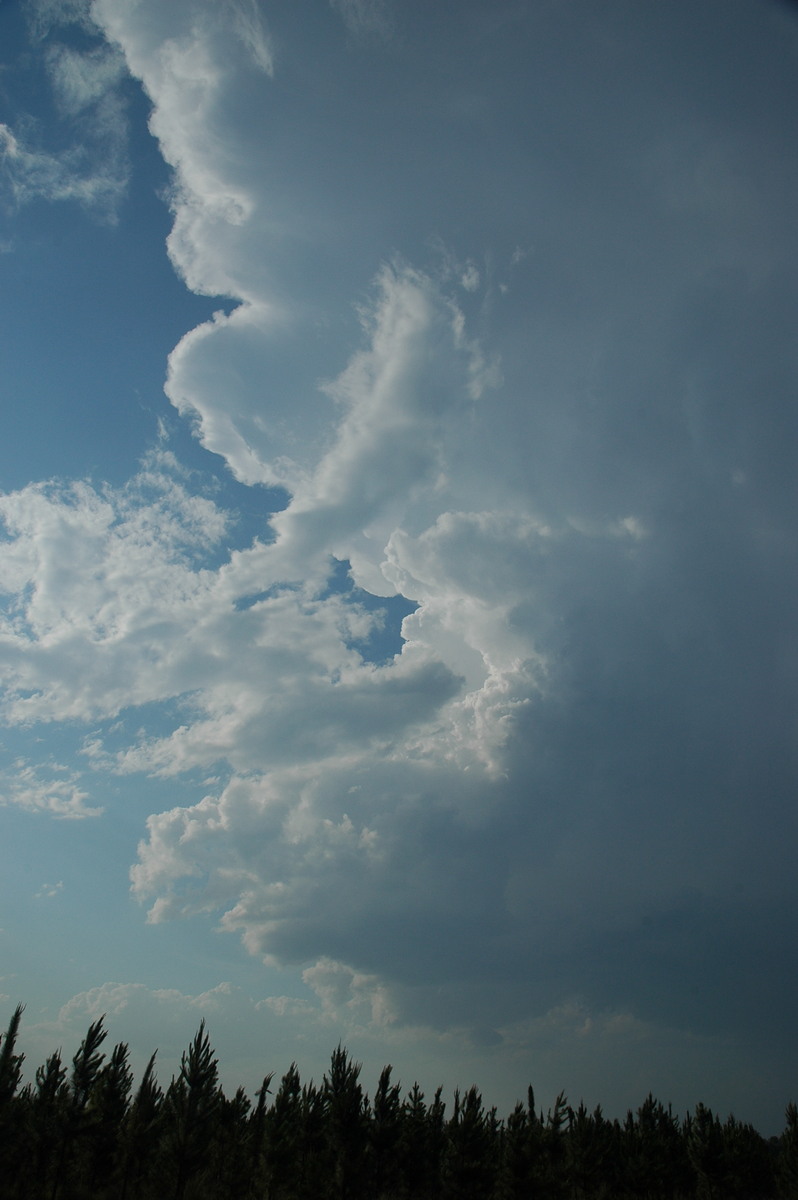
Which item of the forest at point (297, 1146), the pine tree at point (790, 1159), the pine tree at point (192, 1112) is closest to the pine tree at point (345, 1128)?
the forest at point (297, 1146)

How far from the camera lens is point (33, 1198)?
30.7 meters

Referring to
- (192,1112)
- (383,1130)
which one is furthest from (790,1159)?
(192,1112)

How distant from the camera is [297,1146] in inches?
1610

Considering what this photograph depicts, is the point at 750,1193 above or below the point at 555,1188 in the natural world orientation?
below

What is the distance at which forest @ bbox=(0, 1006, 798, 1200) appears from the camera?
31.8m

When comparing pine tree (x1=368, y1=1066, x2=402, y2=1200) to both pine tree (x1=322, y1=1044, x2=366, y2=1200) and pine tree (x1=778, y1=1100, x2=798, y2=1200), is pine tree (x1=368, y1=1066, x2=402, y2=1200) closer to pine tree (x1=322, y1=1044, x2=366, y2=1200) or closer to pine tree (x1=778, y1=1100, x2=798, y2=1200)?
pine tree (x1=322, y1=1044, x2=366, y2=1200)

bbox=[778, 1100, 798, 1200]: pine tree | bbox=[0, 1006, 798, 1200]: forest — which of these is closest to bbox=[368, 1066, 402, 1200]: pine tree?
bbox=[0, 1006, 798, 1200]: forest

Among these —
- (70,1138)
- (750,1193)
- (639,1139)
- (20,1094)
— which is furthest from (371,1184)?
(750,1193)

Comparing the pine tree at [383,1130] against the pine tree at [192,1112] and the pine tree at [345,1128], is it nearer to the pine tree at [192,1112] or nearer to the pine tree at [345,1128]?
the pine tree at [345,1128]

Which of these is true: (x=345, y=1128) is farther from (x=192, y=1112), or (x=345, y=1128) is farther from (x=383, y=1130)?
(x=192, y=1112)

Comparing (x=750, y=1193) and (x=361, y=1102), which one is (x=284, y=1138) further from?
(x=750, y=1193)

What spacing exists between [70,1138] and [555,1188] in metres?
31.6

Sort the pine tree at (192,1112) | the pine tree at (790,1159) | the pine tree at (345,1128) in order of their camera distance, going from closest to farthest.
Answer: the pine tree at (192,1112)
the pine tree at (345,1128)
the pine tree at (790,1159)

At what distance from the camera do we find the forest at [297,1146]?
31781mm
